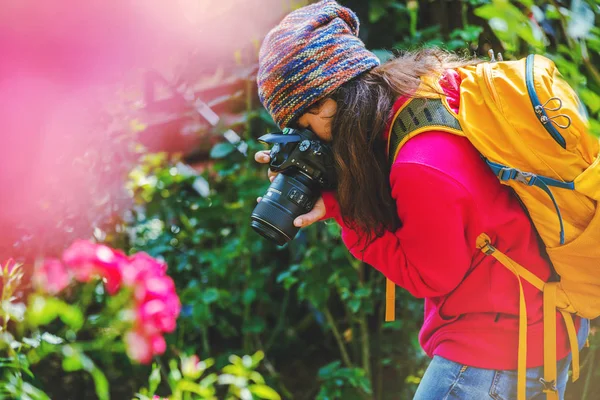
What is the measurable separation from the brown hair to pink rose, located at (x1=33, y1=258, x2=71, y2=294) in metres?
0.96

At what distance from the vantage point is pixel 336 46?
1.17 meters

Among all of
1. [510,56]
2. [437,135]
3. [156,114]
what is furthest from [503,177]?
A: [156,114]

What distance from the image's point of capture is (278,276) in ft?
7.24

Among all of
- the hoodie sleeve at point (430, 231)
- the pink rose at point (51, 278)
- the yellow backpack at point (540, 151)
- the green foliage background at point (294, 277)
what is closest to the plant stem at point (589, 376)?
the green foliage background at point (294, 277)

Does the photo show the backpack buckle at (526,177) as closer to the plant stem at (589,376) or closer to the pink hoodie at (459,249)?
the pink hoodie at (459,249)

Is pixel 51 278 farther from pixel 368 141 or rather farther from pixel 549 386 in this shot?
pixel 549 386

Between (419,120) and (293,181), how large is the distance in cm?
25

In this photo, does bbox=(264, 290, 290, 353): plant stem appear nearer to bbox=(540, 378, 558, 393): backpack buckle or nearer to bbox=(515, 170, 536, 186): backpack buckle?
bbox=(540, 378, 558, 393): backpack buckle

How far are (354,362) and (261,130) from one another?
865mm

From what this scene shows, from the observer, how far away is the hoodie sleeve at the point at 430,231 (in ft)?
3.42

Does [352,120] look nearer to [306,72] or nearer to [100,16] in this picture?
[306,72]

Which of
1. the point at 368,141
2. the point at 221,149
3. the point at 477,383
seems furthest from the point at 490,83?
the point at 221,149

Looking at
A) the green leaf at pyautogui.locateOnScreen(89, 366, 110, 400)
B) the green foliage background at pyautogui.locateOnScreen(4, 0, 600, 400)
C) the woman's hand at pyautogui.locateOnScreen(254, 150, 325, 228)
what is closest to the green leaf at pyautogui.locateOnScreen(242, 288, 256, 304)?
the green foliage background at pyautogui.locateOnScreen(4, 0, 600, 400)

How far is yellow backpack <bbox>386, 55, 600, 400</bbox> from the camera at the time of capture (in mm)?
1032
